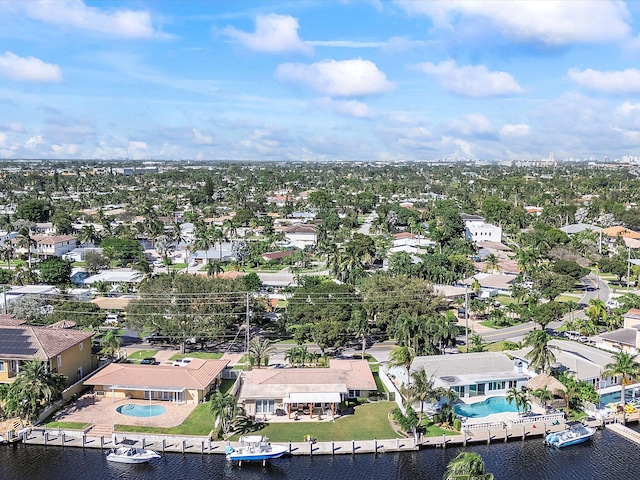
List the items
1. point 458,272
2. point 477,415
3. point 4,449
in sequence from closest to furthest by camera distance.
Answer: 1. point 4,449
2. point 477,415
3. point 458,272

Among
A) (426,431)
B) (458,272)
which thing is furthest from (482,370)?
(458,272)

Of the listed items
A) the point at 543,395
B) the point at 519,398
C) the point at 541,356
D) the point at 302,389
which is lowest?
the point at 543,395

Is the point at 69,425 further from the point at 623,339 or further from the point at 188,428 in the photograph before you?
the point at 623,339

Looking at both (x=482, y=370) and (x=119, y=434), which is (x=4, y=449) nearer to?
(x=119, y=434)

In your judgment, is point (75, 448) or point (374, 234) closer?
point (75, 448)

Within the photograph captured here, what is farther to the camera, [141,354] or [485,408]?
[141,354]

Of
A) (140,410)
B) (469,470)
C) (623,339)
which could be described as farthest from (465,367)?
(140,410)
